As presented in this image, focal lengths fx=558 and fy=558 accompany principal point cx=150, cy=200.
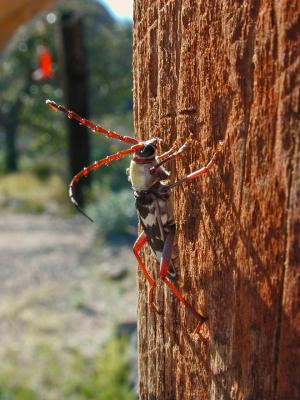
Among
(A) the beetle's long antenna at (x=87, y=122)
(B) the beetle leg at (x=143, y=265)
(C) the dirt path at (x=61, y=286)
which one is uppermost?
(C) the dirt path at (x=61, y=286)

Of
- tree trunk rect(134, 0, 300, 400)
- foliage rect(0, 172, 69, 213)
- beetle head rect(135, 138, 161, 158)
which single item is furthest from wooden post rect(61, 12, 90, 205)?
tree trunk rect(134, 0, 300, 400)

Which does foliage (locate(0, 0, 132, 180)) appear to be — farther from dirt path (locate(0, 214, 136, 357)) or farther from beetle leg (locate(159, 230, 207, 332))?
beetle leg (locate(159, 230, 207, 332))

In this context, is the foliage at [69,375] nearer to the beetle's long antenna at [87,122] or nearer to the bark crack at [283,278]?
the beetle's long antenna at [87,122]

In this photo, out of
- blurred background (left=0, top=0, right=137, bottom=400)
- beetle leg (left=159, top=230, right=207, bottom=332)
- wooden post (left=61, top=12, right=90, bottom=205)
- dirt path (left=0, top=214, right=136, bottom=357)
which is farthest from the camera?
wooden post (left=61, top=12, right=90, bottom=205)

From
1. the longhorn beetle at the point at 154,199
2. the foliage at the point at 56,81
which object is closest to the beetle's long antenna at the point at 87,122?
the longhorn beetle at the point at 154,199

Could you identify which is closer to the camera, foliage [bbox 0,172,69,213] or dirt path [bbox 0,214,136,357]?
dirt path [bbox 0,214,136,357]

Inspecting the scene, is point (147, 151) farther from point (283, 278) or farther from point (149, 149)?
point (283, 278)
